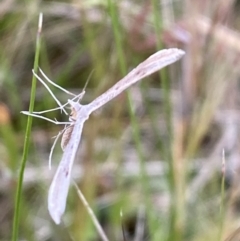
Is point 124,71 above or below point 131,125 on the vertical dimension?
above

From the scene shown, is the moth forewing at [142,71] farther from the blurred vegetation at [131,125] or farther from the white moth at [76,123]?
the blurred vegetation at [131,125]

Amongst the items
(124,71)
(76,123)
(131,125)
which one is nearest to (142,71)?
(76,123)

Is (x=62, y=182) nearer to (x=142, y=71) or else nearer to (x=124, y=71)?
(x=142, y=71)

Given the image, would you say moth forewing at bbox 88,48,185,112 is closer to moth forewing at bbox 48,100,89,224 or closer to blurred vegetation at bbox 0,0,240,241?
moth forewing at bbox 48,100,89,224

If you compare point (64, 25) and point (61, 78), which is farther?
point (64, 25)

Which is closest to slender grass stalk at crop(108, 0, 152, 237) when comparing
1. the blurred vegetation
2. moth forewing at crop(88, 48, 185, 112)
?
the blurred vegetation

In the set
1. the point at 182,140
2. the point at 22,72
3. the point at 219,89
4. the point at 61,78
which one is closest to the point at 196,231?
the point at 182,140

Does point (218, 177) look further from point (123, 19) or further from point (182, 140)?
point (123, 19)
